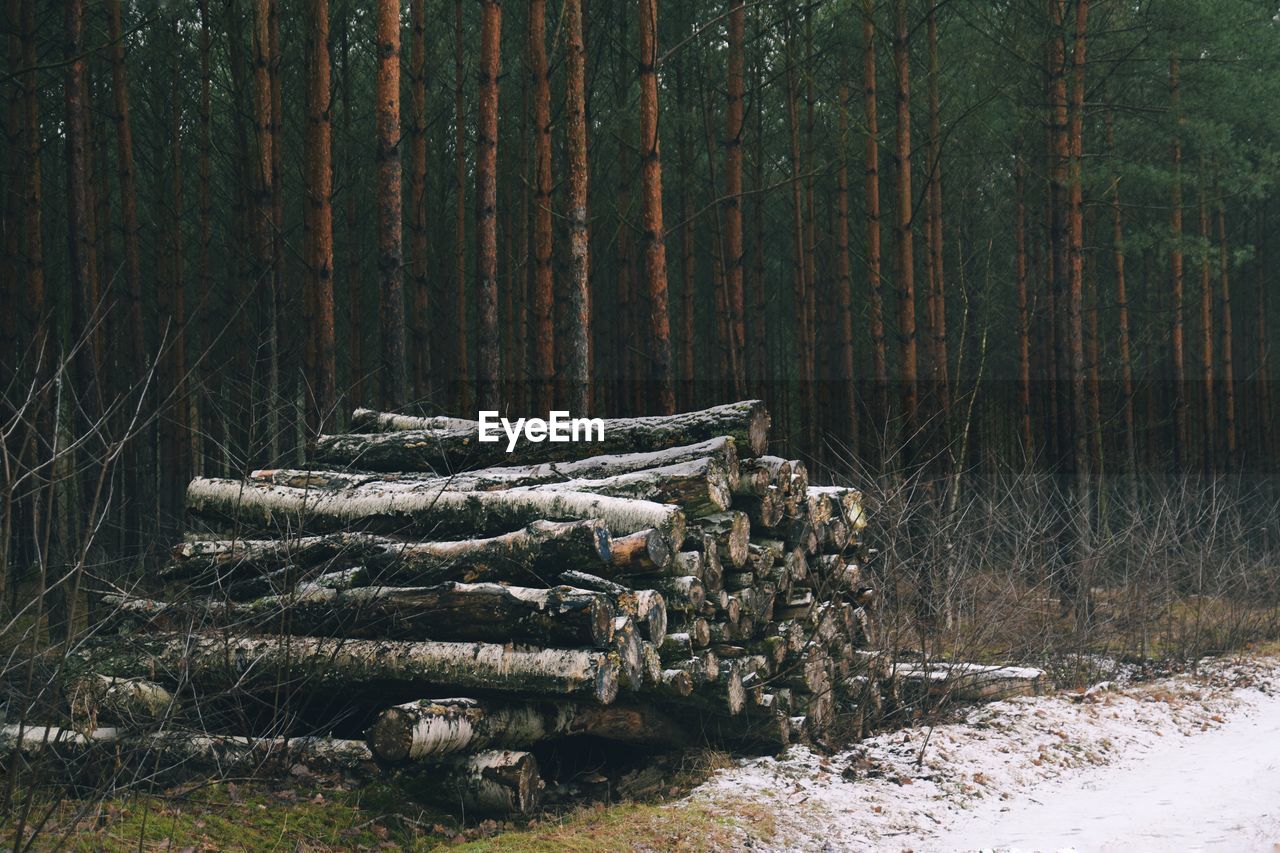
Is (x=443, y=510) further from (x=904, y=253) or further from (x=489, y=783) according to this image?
(x=904, y=253)

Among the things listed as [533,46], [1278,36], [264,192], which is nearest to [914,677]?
[533,46]

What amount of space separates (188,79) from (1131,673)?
67.8ft

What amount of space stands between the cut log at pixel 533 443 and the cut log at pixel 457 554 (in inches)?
49.3

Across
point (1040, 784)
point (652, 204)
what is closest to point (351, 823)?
point (1040, 784)

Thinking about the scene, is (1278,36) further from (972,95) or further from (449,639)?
(449,639)

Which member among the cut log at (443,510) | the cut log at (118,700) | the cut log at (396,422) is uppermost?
the cut log at (396,422)

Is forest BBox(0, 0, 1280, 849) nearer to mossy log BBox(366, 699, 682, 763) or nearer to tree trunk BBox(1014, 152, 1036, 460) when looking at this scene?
mossy log BBox(366, 699, 682, 763)

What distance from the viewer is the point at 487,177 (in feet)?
50.1

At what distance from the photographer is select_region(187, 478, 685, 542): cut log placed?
785cm

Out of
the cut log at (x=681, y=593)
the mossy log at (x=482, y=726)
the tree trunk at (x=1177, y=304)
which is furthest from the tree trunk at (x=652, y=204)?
the tree trunk at (x=1177, y=304)

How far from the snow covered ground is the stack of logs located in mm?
626

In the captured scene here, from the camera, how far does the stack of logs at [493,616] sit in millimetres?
6906

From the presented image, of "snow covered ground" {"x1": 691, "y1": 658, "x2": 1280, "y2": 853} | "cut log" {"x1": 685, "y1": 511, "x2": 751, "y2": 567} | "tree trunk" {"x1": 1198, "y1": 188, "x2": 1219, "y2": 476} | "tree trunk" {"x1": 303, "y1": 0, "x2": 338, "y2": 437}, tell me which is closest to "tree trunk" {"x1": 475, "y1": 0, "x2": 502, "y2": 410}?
"tree trunk" {"x1": 303, "y1": 0, "x2": 338, "y2": 437}

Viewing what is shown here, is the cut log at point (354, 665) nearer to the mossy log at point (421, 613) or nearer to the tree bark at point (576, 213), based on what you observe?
the mossy log at point (421, 613)
